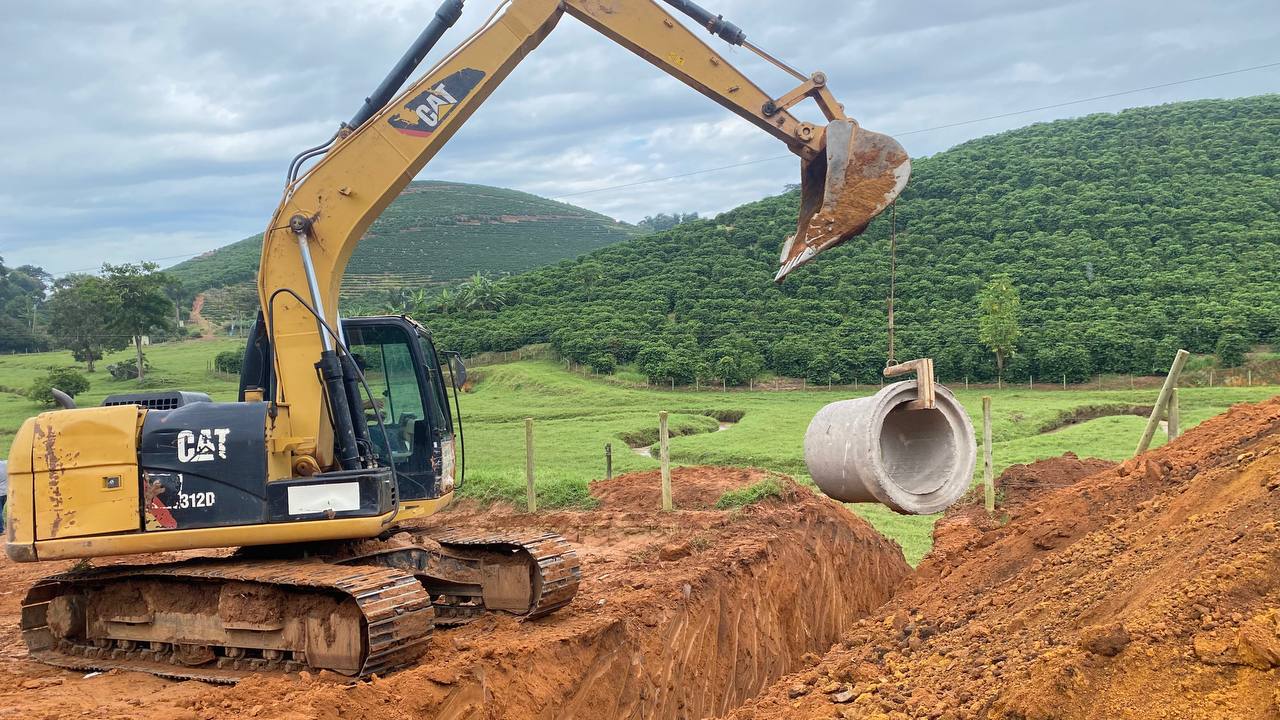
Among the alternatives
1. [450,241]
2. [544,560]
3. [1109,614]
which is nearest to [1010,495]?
[544,560]

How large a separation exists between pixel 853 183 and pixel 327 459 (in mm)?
4770

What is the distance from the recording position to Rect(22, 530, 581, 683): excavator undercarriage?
616 centimetres

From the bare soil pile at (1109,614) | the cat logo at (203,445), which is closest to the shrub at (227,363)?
the cat logo at (203,445)

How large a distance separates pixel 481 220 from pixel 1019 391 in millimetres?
87540

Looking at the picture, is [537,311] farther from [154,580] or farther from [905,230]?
[154,580]

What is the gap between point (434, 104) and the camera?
291 inches

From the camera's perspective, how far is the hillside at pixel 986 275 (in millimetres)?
37625

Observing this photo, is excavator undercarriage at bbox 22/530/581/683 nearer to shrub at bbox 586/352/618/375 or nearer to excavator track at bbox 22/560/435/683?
excavator track at bbox 22/560/435/683

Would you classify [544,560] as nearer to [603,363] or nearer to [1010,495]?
[1010,495]

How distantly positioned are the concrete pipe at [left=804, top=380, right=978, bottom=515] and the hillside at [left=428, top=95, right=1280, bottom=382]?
2901 cm

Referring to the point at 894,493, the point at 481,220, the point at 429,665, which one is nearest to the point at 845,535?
the point at 894,493

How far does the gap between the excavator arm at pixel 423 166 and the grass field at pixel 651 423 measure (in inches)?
224

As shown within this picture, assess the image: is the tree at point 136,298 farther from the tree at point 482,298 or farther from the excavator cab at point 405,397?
the excavator cab at point 405,397

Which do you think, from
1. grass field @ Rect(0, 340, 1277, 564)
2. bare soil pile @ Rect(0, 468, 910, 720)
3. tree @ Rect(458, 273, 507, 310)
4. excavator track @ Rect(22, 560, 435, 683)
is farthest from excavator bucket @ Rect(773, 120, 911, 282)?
tree @ Rect(458, 273, 507, 310)
